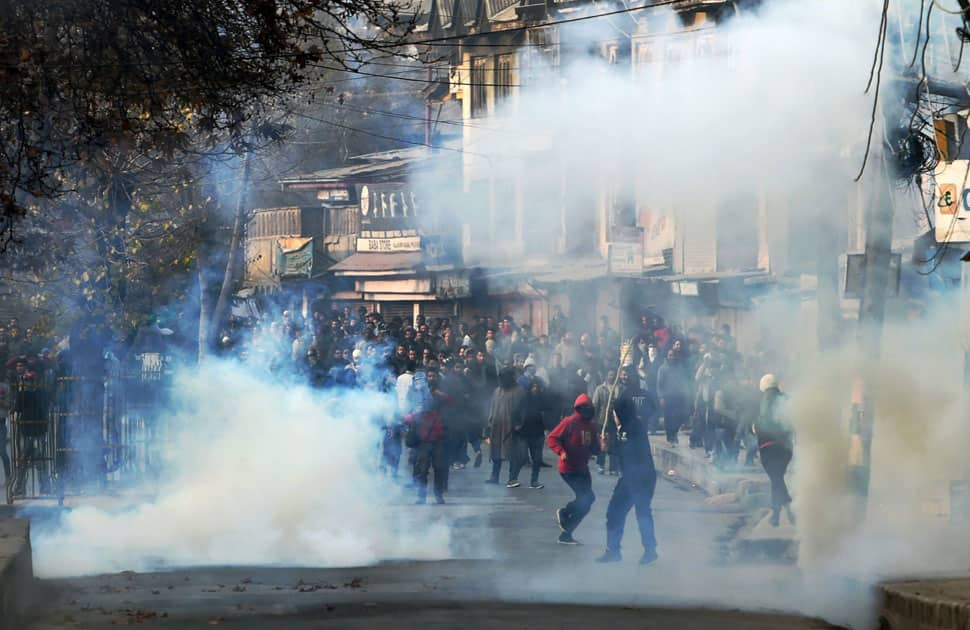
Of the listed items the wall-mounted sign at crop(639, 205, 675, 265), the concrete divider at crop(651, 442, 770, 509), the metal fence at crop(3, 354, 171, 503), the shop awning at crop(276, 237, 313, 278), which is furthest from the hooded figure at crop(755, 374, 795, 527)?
the shop awning at crop(276, 237, 313, 278)

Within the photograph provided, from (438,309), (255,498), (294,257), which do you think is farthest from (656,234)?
(294,257)

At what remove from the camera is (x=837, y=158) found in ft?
43.3

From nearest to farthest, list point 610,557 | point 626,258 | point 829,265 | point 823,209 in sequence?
point 610,557 → point 823,209 → point 829,265 → point 626,258

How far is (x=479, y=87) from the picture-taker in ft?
149

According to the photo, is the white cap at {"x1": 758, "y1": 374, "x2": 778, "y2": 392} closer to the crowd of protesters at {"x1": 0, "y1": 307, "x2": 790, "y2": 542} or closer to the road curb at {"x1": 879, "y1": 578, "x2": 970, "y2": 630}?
the crowd of protesters at {"x1": 0, "y1": 307, "x2": 790, "y2": 542}

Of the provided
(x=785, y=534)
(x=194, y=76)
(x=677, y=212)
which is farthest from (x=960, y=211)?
(x=677, y=212)

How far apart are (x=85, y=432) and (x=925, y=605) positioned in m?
11.9

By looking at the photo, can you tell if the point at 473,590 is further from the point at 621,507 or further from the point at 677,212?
the point at 677,212

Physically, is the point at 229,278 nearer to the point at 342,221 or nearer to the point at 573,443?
the point at 342,221

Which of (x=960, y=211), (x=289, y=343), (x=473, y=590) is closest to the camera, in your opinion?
(x=473, y=590)

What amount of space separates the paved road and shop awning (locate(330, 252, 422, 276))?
111ft

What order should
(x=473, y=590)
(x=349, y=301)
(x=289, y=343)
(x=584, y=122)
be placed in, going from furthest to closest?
1. (x=349, y=301)
2. (x=289, y=343)
3. (x=584, y=122)
4. (x=473, y=590)

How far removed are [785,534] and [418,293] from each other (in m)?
35.2

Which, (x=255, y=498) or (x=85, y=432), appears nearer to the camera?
(x=255, y=498)
